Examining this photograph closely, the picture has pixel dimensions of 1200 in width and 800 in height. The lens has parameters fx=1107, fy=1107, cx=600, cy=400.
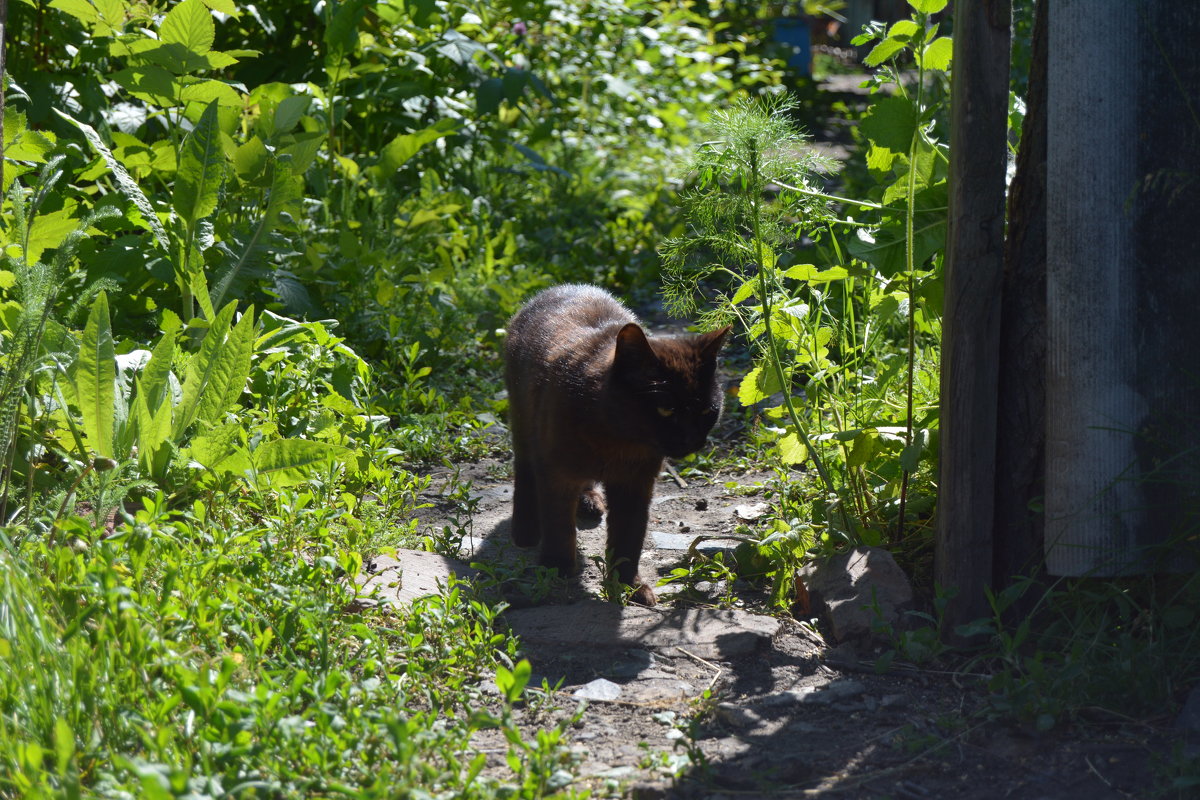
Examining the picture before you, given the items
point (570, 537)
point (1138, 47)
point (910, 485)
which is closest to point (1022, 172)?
point (1138, 47)

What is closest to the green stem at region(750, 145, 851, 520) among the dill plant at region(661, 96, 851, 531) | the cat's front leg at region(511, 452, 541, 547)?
the dill plant at region(661, 96, 851, 531)

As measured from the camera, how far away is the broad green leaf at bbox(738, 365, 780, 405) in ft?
10.8

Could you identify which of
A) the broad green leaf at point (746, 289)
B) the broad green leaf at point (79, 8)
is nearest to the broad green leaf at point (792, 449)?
the broad green leaf at point (746, 289)

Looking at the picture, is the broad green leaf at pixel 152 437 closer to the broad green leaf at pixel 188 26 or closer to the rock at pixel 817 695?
the broad green leaf at pixel 188 26

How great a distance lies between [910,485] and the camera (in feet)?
10.3

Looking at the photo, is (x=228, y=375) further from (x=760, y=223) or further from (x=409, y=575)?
(x=760, y=223)

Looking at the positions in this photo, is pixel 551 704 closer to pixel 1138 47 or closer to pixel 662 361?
pixel 662 361

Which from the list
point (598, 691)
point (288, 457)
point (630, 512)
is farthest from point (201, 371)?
point (598, 691)

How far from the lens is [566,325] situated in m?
3.73

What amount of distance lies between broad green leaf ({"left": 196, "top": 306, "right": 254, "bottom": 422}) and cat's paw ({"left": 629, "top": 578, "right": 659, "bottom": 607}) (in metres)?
1.30

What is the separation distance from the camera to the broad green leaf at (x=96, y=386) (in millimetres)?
3021

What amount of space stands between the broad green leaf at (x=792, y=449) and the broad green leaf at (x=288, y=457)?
50.3 inches

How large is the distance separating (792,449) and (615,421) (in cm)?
54

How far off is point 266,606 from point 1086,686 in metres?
1.79
